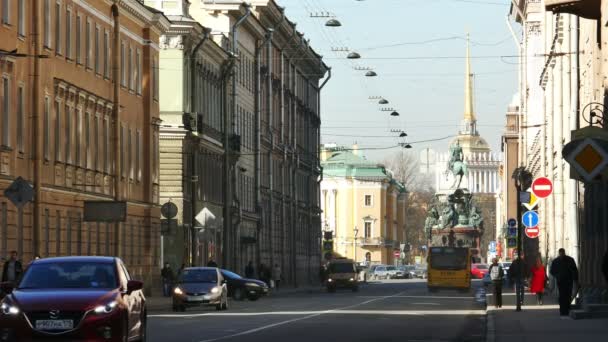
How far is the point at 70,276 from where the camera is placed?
78.7ft

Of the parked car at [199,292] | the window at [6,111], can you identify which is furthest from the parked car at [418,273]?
the window at [6,111]

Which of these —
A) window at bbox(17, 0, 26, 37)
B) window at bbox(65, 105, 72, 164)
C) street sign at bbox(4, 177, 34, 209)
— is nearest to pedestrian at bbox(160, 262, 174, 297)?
window at bbox(65, 105, 72, 164)

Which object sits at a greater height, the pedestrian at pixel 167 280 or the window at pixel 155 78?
the window at pixel 155 78

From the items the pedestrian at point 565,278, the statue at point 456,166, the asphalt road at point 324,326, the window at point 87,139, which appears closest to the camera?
the asphalt road at point 324,326

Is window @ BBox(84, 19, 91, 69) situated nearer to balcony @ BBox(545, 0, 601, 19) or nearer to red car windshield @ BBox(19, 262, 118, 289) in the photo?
balcony @ BBox(545, 0, 601, 19)

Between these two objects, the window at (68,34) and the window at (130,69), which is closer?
the window at (68,34)

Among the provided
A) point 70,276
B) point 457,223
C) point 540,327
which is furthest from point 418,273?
point 70,276

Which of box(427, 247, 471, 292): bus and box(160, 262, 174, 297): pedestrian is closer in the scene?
box(160, 262, 174, 297): pedestrian

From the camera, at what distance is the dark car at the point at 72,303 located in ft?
73.2

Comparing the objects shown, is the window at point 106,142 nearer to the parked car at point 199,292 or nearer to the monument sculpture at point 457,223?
the parked car at point 199,292

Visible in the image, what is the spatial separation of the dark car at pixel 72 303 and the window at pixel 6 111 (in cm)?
2487

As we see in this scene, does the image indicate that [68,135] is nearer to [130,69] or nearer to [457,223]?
[130,69]

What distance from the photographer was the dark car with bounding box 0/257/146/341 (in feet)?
73.2

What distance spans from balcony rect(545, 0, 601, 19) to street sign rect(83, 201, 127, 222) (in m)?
12.5
